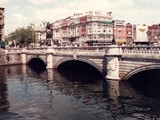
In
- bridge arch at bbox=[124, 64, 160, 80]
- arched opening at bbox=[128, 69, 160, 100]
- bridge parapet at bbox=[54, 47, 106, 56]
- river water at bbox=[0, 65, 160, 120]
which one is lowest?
river water at bbox=[0, 65, 160, 120]

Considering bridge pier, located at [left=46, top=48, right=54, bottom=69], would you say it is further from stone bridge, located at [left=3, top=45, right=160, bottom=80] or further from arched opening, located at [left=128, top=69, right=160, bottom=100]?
arched opening, located at [left=128, top=69, right=160, bottom=100]

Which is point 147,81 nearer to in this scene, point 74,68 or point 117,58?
point 117,58

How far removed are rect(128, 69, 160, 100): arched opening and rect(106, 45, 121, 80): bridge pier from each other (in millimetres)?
2804

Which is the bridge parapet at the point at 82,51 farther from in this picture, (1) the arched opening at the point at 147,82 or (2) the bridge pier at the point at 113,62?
(1) the arched opening at the point at 147,82

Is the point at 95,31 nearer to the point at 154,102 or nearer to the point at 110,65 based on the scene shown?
the point at 110,65

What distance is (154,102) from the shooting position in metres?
32.8

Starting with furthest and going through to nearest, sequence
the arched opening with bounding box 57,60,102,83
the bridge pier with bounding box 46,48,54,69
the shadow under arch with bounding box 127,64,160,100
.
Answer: the bridge pier with bounding box 46,48,54,69, the arched opening with bounding box 57,60,102,83, the shadow under arch with bounding box 127,64,160,100

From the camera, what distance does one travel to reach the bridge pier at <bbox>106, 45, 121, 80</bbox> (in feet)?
141

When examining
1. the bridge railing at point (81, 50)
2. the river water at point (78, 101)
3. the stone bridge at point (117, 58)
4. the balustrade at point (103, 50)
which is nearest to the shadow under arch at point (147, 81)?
the river water at point (78, 101)

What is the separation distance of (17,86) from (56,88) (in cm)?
779

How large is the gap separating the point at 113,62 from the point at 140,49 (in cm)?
576

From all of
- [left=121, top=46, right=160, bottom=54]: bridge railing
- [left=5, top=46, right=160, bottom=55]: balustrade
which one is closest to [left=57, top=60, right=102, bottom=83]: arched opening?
[left=5, top=46, right=160, bottom=55]: balustrade

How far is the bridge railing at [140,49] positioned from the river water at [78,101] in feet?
17.3

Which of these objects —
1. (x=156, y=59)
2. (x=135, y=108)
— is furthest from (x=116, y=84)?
(x=135, y=108)
